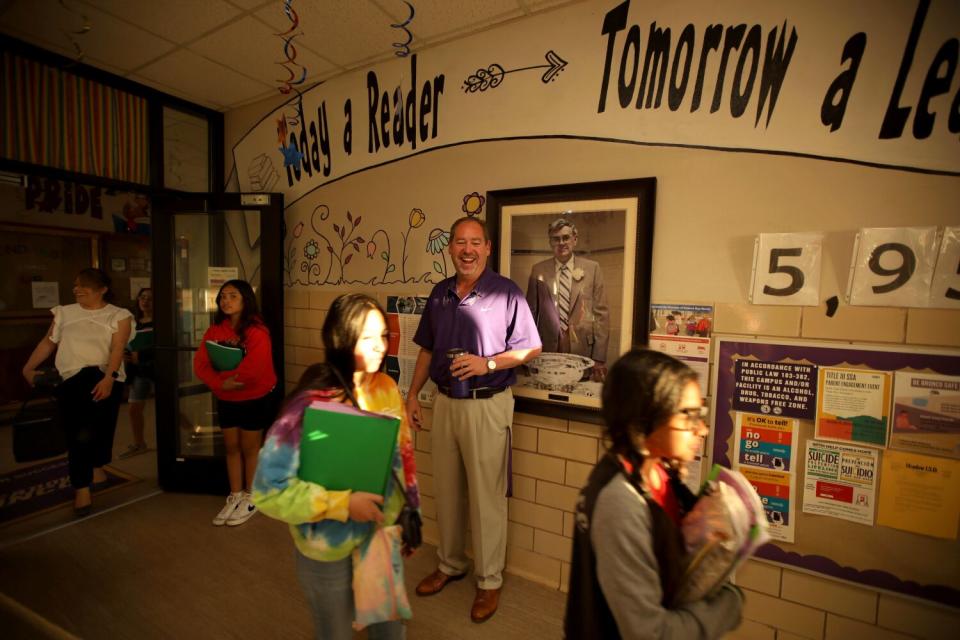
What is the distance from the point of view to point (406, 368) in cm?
268

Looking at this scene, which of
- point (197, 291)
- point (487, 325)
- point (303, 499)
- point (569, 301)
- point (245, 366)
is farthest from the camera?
point (197, 291)

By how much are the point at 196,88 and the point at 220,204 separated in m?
0.86

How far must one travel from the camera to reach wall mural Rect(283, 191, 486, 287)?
2.49 m

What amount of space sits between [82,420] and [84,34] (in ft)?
7.64

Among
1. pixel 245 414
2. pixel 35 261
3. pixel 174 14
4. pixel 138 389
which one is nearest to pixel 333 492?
→ pixel 245 414

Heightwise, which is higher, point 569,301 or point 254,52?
point 254,52

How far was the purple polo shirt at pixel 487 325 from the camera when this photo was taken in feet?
6.61

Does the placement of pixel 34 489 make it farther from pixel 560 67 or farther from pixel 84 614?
pixel 560 67

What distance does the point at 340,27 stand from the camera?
90.2 inches

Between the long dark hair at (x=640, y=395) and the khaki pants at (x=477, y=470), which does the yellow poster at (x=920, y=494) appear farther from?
the khaki pants at (x=477, y=470)

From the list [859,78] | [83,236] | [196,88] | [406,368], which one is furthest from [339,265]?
[83,236]

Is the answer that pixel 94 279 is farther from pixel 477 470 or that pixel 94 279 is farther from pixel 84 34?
pixel 477 470

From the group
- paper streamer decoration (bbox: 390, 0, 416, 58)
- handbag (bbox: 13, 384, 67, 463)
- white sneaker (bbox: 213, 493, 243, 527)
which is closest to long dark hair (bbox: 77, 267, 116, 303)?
handbag (bbox: 13, 384, 67, 463)

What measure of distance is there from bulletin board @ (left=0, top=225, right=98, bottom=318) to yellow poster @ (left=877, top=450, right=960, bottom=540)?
292 inches
